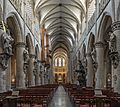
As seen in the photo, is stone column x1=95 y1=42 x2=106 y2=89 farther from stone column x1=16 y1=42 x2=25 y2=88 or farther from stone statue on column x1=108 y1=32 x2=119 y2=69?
stone statue on column x1=108 y1=32 x2=119 y2=69

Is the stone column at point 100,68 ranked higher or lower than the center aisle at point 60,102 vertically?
higher

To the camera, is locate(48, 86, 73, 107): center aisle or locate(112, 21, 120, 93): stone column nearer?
locate(48, 86, 73, 107): center aisle

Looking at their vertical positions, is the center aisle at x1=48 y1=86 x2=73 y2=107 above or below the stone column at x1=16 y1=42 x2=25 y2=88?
below

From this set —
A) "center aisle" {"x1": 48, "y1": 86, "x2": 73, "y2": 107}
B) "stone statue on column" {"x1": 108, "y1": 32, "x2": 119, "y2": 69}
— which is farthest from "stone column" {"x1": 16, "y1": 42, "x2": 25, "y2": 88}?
"stone statue on column" {"x1": 108, "y1": 32, "x2": 119, "y2": 69}

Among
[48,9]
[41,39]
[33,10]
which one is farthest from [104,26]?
[41,39]

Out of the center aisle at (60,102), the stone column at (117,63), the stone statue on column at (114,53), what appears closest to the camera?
the center aisle at (60,102)

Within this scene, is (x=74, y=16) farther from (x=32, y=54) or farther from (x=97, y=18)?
(x=97, y=18)

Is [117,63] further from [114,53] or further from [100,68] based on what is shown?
[100,68]

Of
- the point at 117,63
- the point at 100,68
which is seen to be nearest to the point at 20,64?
the point at 100,68

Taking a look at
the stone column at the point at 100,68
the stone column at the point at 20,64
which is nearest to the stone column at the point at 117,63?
the stone column at the point at 100,68

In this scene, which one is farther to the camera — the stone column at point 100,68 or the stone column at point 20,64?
the stone column at point 20,64

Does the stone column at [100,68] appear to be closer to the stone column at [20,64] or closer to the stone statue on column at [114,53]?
the stone column at [20,64]

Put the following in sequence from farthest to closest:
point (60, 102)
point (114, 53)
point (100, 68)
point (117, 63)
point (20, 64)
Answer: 1. point (20, 64)
2. point (100, 68)
3. point (117, 63)
4. point (114, 53)
5. point (60, 102)

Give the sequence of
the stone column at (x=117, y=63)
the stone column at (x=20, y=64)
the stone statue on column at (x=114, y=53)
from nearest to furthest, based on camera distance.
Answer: the stone statue on column at (x=114, y=53) → the stone column at (x=117, y=63) → the stone column at (x=20, y=64)
